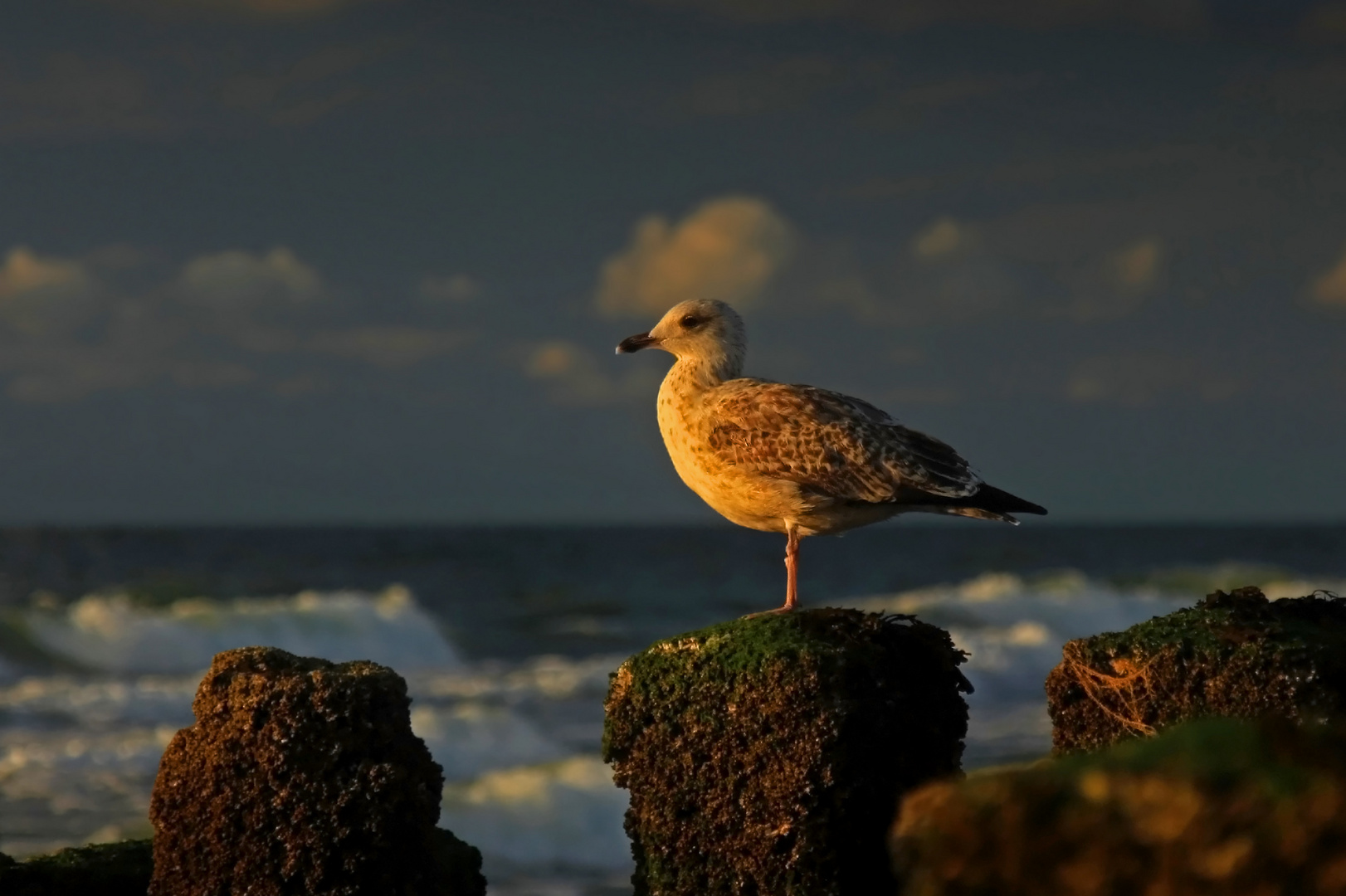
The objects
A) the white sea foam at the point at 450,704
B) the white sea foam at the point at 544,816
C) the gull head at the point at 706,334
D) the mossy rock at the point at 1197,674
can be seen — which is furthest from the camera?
the white sea foam at the point at 450,704

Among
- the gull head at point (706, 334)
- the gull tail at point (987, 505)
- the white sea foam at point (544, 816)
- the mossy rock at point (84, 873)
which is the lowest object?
the mossy rock at point (84, 873)

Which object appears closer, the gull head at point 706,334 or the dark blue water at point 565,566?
the gull head at point 706,334

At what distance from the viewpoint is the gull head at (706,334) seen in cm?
848

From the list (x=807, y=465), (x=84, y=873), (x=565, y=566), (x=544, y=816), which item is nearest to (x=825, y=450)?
(x=807, y=465)

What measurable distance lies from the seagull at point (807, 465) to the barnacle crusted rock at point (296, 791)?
2039 mm

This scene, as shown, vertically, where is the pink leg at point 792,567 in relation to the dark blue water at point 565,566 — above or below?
below

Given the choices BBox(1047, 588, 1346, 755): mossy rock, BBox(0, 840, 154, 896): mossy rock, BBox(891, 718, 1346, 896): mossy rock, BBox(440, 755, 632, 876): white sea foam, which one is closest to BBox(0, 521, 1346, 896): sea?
BBox(440, 755, 632, 876): white sea foam

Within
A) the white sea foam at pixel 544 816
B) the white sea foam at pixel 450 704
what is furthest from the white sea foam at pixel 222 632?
the white sea foam at pixel 544 816

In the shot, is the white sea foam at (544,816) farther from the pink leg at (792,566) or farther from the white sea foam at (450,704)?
the pink leg at (792,566)

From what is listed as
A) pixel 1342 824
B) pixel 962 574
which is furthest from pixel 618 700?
pixel 962 574

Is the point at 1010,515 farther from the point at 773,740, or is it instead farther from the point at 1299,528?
the point at 1299,528

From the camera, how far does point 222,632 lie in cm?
3041

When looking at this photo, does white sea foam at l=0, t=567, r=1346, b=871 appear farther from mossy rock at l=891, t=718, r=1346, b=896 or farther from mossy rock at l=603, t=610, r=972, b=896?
mossy rock at l=891, t=718, r=1346, b=896

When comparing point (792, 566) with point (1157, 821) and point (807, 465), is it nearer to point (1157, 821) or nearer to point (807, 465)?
point (807, 465)
